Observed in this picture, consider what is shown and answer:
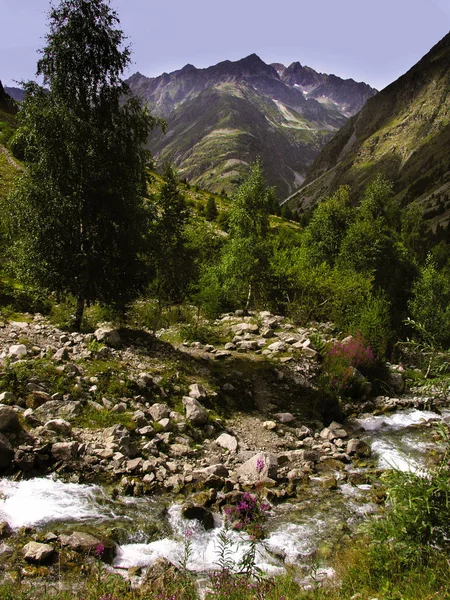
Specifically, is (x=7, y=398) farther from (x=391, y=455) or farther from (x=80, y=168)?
(x=391, y=455)

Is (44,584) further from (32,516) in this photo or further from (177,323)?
(177,323)

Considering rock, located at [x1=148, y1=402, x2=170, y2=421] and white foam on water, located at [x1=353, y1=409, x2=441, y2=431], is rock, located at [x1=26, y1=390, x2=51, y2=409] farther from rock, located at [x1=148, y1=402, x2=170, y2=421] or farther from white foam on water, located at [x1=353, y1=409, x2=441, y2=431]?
white foam on water, located at [x1=353, y1=409, x2=441, y2=431]

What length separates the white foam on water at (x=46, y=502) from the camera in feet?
26.1

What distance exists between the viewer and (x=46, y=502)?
8.45 m

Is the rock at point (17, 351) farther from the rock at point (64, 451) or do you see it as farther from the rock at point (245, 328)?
the rock at point (245, 328)

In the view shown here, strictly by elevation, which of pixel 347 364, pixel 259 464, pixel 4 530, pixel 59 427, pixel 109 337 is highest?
pixel 109 337

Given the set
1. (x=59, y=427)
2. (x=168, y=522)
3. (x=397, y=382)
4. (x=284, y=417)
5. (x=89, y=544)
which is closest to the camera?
(x=89, y=544)

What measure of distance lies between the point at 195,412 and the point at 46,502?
565 cm

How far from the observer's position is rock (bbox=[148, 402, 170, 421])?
1266cm

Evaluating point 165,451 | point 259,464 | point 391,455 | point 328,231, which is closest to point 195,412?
point 165,451

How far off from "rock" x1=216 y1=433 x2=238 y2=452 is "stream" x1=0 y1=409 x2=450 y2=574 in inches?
100

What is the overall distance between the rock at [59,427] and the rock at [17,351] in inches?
145

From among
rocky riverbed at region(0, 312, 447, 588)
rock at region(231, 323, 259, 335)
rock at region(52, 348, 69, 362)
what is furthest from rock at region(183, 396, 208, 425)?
rock at region(231, 323, 259, 335)

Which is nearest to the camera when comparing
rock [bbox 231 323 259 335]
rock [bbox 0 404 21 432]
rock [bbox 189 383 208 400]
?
rock [bbox 0 404 21 432]
